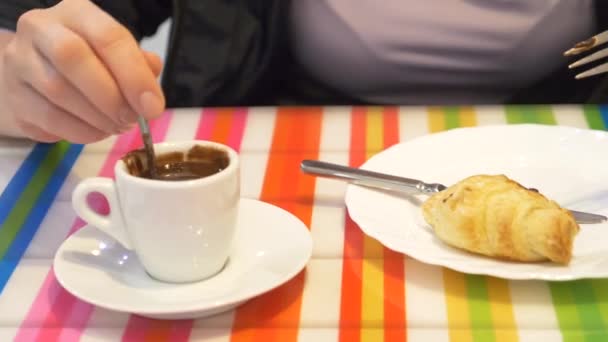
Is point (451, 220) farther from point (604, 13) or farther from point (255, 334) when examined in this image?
point (604, 13)

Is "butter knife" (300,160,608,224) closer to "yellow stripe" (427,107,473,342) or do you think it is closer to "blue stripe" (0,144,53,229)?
"yellow stripe" (427,107,473,342)

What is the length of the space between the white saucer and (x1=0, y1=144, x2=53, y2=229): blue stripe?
5.5 inches

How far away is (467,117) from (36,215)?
48cm

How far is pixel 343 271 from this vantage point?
695 millimetres

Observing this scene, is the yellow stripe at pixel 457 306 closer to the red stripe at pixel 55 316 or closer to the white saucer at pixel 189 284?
the white saucer at pixel 189 284

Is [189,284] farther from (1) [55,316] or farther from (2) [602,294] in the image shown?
(2) [602,294]

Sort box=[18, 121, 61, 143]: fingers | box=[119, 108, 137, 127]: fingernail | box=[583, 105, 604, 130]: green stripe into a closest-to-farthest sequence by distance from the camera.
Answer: box=[119, 108, 137, 127]: fingernail, box=[18, 121, 61, 143]: fingers, box=[583, 105, 604, 130]: green stripe

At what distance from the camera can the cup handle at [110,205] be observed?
68 centimetres

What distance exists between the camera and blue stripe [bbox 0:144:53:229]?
33.1 inches

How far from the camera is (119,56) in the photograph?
2.24 feet

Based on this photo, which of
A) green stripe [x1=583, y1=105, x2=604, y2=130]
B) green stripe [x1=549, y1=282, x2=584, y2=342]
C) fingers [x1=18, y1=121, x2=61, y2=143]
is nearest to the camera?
green stripe [x1=549, y1=282, x2=584, y2=342]

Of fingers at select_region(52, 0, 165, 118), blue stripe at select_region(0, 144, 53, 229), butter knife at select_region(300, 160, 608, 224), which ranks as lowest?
blue stripe at select_region(0, 144, 53, 229)

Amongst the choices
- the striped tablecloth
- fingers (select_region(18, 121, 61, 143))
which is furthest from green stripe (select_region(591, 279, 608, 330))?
fingers (select_region(18, 121, 61, 143))

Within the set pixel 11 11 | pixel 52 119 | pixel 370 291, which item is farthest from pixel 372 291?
pixel 11 11
